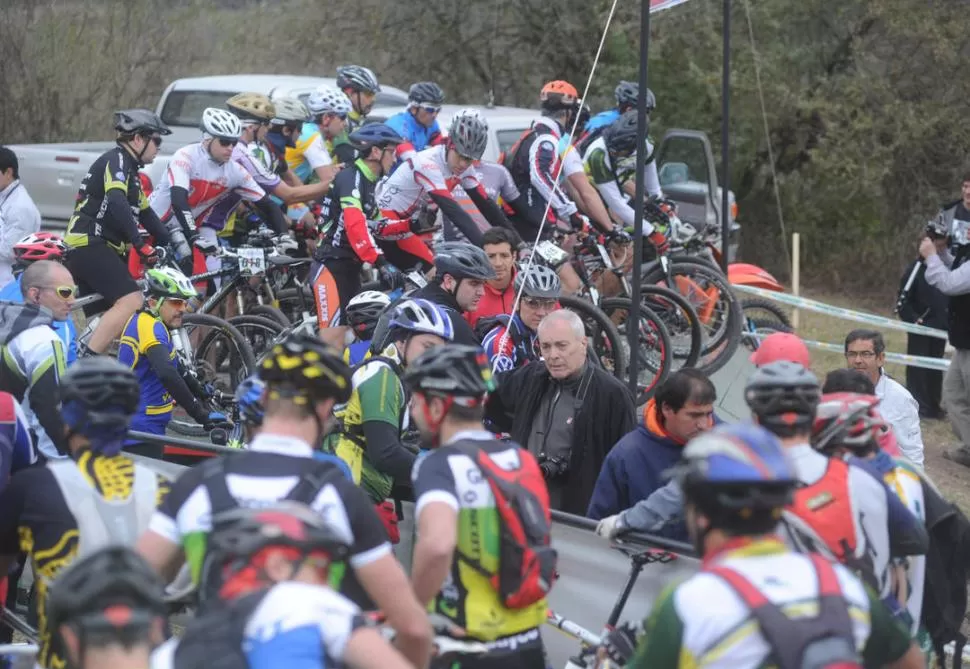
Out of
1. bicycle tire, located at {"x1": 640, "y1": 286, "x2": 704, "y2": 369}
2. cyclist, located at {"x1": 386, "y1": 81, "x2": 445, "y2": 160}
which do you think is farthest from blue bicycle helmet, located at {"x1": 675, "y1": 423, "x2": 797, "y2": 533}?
cyclist, located at {"x1": 386, "y1": 81, "x2": 445, "y2": 160}

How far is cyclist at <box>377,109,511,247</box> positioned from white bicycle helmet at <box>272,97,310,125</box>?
266cm

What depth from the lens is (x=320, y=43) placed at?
24438mm

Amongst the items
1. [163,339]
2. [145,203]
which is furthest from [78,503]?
[145,203]

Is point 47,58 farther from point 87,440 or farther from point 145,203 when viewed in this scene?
point 87,440

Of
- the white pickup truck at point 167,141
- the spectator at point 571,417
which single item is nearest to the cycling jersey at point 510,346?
the spectator at point 571,417

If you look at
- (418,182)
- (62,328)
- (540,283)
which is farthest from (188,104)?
(62,328)

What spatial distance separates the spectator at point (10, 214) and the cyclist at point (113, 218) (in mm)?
743

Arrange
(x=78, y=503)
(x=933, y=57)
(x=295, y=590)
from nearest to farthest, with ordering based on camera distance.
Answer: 1. (x=295, y=590)
2. (x=78, y=503)
3. (x=933, y=57)

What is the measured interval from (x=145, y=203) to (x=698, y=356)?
4.16 metres

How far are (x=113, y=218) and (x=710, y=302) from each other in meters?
4.62

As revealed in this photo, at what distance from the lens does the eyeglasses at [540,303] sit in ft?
28.2

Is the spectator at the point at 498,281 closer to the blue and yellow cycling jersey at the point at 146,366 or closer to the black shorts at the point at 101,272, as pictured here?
the blue and yellow cycling jersey at the point at 146,366

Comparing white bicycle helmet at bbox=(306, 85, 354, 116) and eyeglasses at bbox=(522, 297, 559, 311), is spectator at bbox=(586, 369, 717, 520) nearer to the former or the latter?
eyeglasses at bbox=(522, 297, 559, 311)

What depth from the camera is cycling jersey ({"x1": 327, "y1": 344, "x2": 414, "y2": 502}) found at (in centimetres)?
591
